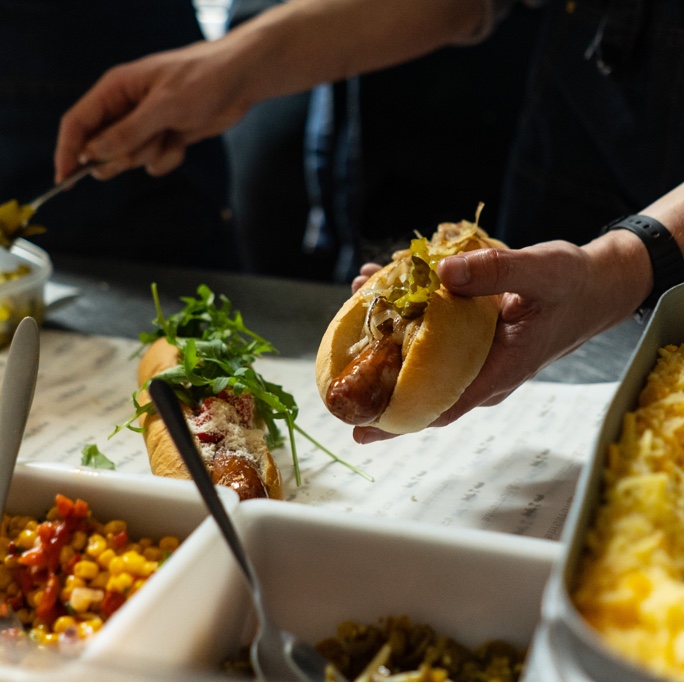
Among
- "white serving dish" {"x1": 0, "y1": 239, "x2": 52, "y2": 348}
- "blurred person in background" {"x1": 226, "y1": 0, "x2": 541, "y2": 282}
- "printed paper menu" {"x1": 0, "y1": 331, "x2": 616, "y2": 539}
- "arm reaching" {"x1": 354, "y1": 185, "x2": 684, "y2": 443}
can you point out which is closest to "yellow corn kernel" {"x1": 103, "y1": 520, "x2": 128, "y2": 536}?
"printed paper menu" {"x1": 0, "y1": 331, "x2": 616, "y2": 539}

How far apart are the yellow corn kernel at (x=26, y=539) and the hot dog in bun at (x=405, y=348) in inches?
21.1

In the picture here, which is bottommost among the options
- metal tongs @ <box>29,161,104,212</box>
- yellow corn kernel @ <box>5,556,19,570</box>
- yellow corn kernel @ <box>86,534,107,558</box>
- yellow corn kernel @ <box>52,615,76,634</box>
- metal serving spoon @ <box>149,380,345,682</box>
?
yellow corn kernel @ <box>5,556,19,570</box>

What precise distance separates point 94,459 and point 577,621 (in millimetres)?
1323

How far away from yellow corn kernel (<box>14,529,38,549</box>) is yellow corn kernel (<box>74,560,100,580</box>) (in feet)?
0.41

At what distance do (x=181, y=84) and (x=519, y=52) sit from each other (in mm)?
2054

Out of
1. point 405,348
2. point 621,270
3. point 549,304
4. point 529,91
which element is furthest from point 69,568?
point 529,91

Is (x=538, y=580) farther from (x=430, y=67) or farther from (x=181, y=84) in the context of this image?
(x=430, y=67)

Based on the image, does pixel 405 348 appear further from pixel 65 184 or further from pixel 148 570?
pixel 65 184

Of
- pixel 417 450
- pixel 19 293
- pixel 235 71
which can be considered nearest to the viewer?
pixel 417 450

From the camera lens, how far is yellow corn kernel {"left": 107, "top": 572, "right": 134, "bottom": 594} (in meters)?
1.23

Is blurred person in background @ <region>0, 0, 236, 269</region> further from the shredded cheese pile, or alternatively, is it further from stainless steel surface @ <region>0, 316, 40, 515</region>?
the shredded cheese pile

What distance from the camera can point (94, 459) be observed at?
183cm

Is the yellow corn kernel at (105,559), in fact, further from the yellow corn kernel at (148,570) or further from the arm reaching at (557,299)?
the arm reaching at (557,299)

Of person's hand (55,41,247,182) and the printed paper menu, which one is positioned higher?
person's hand (55,41,247,182)
